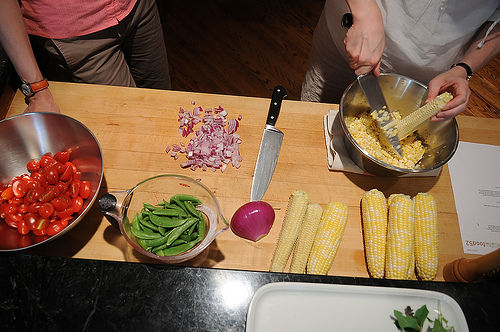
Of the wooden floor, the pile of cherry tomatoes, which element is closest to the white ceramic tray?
the pile of cherry tomatoes

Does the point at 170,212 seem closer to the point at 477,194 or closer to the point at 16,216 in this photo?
the point at 16,216

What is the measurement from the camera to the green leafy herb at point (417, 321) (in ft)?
2.70

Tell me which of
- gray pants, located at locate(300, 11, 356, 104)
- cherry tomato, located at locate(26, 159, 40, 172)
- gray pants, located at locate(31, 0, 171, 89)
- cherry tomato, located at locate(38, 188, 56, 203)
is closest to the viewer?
cherry tomato, located at locate(38, 188, 56, 203)

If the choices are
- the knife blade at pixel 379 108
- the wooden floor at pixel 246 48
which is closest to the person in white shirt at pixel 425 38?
the knife blade at pixel 379 108

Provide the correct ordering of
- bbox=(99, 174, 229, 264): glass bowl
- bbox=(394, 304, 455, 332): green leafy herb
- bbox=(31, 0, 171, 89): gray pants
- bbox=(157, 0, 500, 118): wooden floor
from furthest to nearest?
bbox=(157, 0, 500, 118): wooden floor
bbox=(31, 0, 171, 89): gray pants
bbox=(99, 174, 229, 264): glass bowl
bbox=(394, 304, 455, 332): green leafy herb

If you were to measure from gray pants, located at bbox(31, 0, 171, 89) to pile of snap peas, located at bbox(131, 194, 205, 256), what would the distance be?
85 cm

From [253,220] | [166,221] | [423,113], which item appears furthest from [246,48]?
[166,221]

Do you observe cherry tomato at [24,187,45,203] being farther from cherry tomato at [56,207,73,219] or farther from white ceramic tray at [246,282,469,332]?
white ceramic tray at [246,282,469,332]

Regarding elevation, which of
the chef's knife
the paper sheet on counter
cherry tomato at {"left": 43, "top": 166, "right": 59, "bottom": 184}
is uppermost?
cherry tomato at {"left": 43, "top": 166, "right": 59, "bottom": 184}

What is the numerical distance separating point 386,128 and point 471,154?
1.56 feet

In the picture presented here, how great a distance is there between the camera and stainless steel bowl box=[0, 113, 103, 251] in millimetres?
1226

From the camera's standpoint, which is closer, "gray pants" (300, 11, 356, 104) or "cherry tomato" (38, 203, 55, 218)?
"cherry tomato" (38, 203, 55, 218)

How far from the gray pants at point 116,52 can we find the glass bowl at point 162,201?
0.74 metres

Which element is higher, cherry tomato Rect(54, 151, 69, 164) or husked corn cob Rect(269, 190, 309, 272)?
cherry tomato Rect(54, 151, 69, 164)
